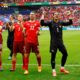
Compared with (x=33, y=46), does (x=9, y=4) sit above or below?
below

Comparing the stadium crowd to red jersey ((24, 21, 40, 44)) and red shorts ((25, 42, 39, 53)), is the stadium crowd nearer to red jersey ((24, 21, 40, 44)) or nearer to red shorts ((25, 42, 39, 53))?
red shorts ((25, 42, 39, 53))

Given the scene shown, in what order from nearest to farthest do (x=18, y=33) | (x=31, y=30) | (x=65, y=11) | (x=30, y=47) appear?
(x=31, y=30)
(x=30, y=47)
(x=18, y=33)
(x=65, y=11)

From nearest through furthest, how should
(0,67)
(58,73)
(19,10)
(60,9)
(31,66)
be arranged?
(58,73)
(0,67)
(31,66)
(60,9)
(19,10)

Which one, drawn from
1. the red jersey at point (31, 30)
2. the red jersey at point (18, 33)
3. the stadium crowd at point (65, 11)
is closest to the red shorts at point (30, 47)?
the red jersey at point (31, 30)

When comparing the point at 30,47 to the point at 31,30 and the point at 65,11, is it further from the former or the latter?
the point at 65,11

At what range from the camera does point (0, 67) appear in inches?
568

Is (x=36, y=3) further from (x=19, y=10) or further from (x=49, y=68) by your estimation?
(x=49, y=68)

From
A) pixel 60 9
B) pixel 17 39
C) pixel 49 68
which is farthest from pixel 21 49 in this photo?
pixel 60 9

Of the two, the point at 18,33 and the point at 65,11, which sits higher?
the point at 18,33

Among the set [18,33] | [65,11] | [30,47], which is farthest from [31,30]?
[65,11]

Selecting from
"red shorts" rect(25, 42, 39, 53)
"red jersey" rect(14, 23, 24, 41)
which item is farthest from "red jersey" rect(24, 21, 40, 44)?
"red jersey" rect(14, 23, 24, 41)

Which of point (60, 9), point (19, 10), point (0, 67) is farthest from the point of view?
point (19, 10)

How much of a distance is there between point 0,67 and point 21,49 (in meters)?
1.15

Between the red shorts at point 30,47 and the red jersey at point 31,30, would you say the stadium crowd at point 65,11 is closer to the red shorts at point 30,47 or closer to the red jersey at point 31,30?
the red shorts at point 30,47
